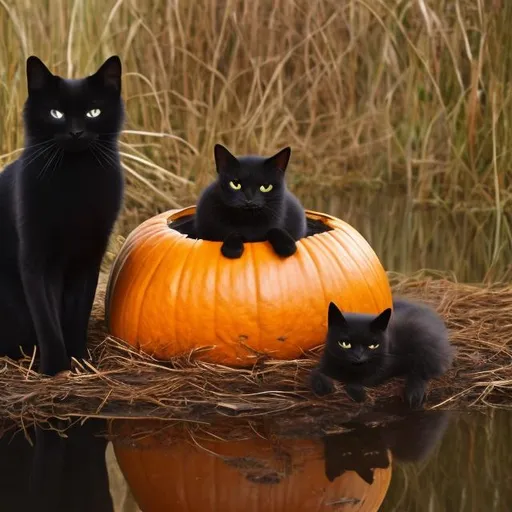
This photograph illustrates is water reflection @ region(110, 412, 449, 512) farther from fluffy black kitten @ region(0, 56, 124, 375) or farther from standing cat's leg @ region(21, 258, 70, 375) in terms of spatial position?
fluffy black kitten @ region(0, 56, 124, 375)

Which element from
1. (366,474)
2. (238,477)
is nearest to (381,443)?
(366,474)

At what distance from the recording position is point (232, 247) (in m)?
3.03

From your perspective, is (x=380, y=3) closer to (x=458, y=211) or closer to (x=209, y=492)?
(x=458, y=211)

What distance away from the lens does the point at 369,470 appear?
2420mm

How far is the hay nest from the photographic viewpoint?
9.14 ft

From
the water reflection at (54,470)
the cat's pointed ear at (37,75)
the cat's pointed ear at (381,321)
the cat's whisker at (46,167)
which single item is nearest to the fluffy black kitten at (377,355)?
the cat's pointed ear at (381,321)

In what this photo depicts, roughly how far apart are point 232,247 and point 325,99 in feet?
9.40

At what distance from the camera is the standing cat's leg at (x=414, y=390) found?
2840mm

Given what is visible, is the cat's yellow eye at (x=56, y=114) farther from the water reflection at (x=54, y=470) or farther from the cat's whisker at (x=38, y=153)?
the water reflection at (x=54, y=470)

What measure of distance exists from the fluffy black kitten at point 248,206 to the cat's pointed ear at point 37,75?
1.71 feet

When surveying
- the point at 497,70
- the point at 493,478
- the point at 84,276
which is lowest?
the point at 493,478

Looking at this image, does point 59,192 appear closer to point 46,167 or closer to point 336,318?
point 46,167

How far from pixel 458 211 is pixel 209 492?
3289mm

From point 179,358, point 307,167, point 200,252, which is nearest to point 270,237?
point 200,252
